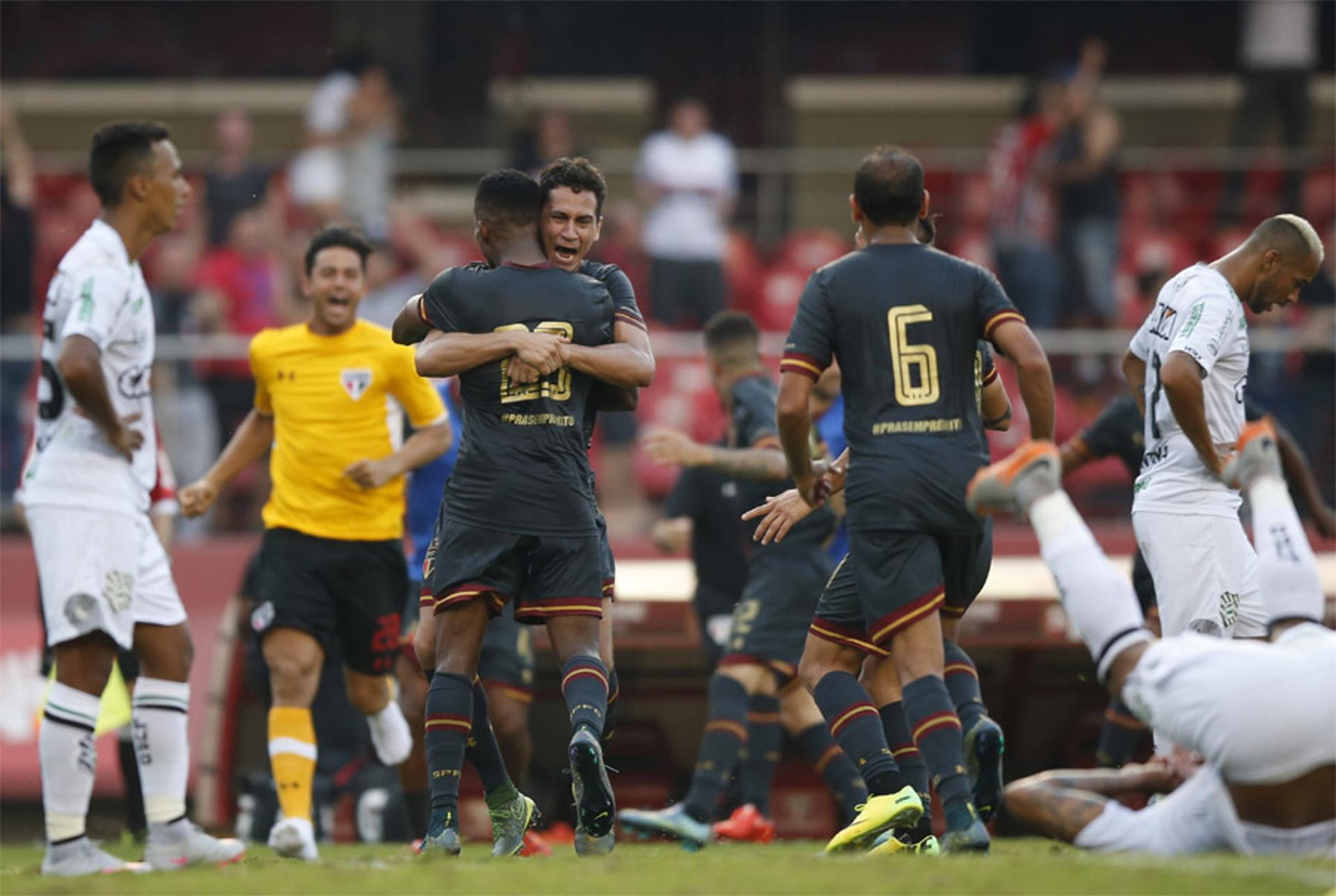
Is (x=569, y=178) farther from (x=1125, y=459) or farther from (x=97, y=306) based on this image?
(x=1125, y=459)

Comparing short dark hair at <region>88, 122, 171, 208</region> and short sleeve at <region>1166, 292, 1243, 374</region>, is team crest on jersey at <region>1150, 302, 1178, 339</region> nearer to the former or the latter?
short sleeve at <region>1166, 292, 1243, 374</region>

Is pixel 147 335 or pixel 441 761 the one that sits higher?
pixel 147 335

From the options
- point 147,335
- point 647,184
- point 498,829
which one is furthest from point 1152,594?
point 647,184

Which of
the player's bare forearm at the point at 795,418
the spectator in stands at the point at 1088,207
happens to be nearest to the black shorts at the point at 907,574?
the player's bare forearm at the point at 795,418

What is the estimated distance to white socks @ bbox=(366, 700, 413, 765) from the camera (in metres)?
9.22

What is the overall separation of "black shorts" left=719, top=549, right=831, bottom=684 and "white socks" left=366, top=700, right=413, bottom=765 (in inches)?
66.8

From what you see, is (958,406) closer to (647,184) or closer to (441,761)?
(441,761)

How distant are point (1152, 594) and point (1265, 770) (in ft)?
12.4

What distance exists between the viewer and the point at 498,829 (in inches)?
305

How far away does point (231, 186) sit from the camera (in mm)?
16016

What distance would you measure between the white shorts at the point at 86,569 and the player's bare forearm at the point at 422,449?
5.77ft

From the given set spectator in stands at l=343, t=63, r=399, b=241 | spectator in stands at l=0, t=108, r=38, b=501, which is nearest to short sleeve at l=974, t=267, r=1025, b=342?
spectator in stands at l=343, t=63, r=399, b=241

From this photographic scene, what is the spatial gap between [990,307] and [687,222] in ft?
29.5

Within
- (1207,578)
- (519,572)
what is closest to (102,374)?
A: (519,572)
